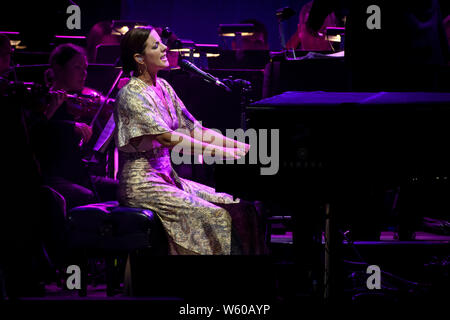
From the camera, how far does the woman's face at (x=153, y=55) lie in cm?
328

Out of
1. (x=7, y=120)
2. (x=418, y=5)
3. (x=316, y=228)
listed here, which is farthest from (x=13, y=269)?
(x=418, y=5)

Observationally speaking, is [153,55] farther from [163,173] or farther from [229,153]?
[229,153]

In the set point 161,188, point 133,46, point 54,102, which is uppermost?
point 133,46

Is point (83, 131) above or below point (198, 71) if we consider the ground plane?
below

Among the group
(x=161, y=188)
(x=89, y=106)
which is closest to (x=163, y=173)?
(x=161, y=188)

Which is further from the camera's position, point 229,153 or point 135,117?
point 135,117

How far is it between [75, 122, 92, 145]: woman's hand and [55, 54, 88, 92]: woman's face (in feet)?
0.93

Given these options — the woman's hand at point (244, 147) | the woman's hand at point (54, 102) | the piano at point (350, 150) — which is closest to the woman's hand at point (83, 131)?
the woman's hand at point (54, 102)

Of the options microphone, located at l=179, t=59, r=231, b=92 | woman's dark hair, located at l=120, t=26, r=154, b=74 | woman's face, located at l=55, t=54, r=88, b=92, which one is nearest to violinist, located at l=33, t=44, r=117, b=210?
woman's face, located at l=55, t=54, r=88, b=92

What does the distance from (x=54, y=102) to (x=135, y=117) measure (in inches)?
50.0

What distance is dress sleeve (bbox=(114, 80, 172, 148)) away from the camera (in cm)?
309

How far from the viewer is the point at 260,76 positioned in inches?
176

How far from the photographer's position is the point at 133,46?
328 centimetres

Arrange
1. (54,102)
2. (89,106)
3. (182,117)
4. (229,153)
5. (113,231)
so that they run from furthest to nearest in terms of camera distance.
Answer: (89,106), (54,102), (182,117), (113,231), (229,153)
